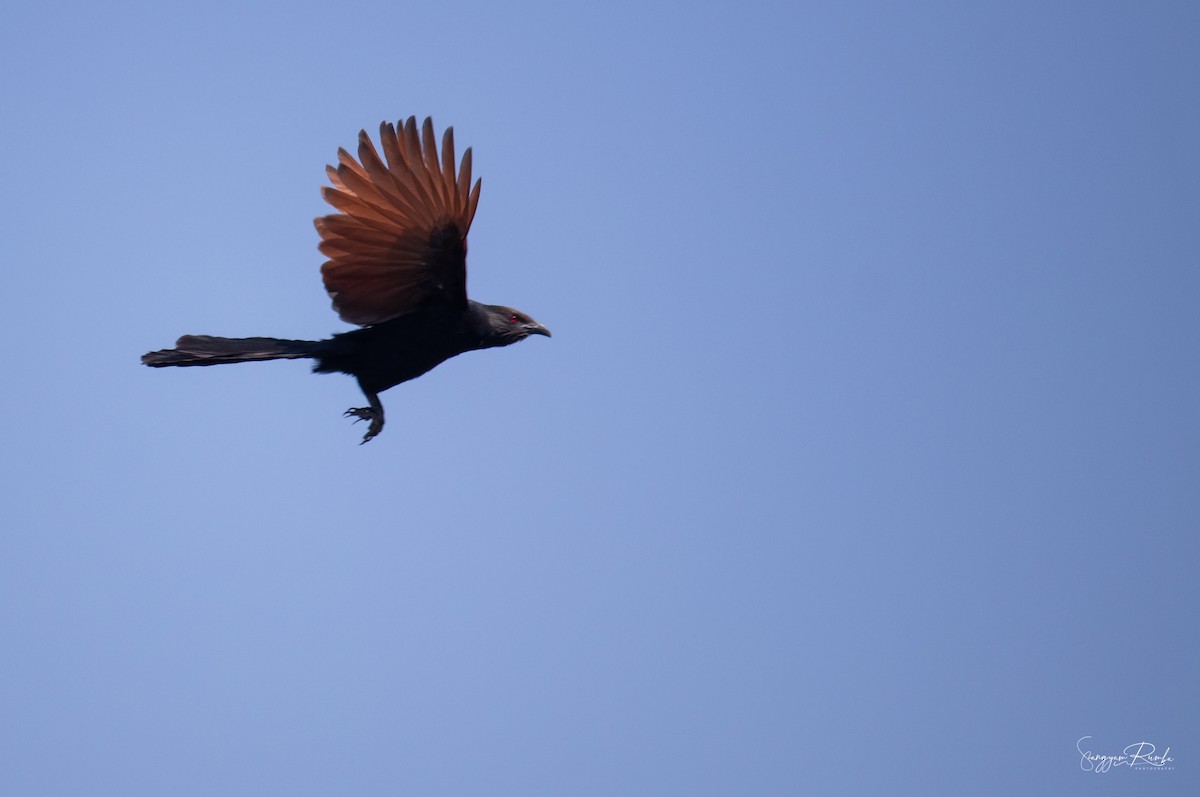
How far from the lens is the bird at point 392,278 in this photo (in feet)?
36.3

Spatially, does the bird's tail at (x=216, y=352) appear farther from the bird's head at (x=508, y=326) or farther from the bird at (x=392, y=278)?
the bird's head at (x=508, y=326)

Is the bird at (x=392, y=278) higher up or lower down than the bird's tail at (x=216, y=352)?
higher up

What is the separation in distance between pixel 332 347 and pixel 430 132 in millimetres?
2404

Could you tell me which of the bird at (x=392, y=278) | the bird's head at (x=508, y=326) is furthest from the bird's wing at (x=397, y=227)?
the bird's head at (x=508, y=326)

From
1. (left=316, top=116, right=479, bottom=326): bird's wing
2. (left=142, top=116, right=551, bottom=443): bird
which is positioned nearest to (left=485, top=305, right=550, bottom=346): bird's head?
(left=142, top=116, right=551, bottom=443): bird

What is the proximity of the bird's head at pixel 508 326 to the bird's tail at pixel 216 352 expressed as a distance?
1.92 metres

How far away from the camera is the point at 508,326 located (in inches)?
500

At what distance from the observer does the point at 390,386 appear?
1231 centimetres

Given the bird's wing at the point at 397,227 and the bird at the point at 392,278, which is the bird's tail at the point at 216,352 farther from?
the bird's wing at the point at 397,227

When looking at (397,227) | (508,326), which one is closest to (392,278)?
(397,227)

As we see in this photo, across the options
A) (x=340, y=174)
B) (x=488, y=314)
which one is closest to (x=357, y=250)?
(x=340, y=174)

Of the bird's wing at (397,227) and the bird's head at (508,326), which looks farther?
the bird's head at (508,326)

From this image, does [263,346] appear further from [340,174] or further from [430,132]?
[430,132]

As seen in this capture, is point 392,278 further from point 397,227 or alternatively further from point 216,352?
point 216,352
